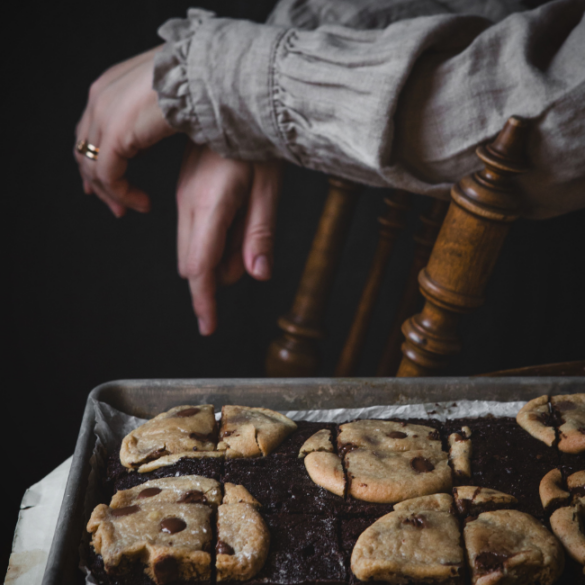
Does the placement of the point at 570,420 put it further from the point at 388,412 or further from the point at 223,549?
the point at 223,549

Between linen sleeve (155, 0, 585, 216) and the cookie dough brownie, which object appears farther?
linen sleeve (155, 0, 585, 216)

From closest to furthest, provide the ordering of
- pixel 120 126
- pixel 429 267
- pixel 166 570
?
pixel 166 570 < pixel 429 267 < pixel 120 126

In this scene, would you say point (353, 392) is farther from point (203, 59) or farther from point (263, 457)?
point (203, 59)

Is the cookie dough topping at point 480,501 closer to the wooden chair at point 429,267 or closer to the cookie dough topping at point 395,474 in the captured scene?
the cookie dough topping at point 395,474

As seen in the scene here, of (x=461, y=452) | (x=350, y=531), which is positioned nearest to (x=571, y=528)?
(x=461, y=452)

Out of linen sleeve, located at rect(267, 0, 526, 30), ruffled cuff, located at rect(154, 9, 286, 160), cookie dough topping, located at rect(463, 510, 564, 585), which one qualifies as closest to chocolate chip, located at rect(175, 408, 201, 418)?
cookie dough topping, located at rect(463, 510, 564, 585)

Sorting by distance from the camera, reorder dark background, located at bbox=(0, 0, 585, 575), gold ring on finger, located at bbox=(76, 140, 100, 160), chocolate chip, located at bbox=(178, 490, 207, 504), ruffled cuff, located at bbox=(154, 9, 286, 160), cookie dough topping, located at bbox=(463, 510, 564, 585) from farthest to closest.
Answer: dark background, located at bbox=(0, 0, 585, 575), gold ring on finger, located at bbox=(76, 140, 100, 160), ruffled cuff, located at bbox=(154, 9, 286, 160), chocolate chip, located at bbox=(178, 490, 207, 504), cookie dough topping, located at bbox=(463, 510, 564, 585)

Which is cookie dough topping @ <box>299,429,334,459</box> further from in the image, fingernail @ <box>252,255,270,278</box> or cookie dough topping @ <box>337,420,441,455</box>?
fingernail @ <box>252,255,270,278</box>

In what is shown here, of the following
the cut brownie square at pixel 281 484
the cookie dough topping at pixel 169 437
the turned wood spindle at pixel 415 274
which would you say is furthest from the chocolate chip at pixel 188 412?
the turned wood spindle at pixel 415 274
